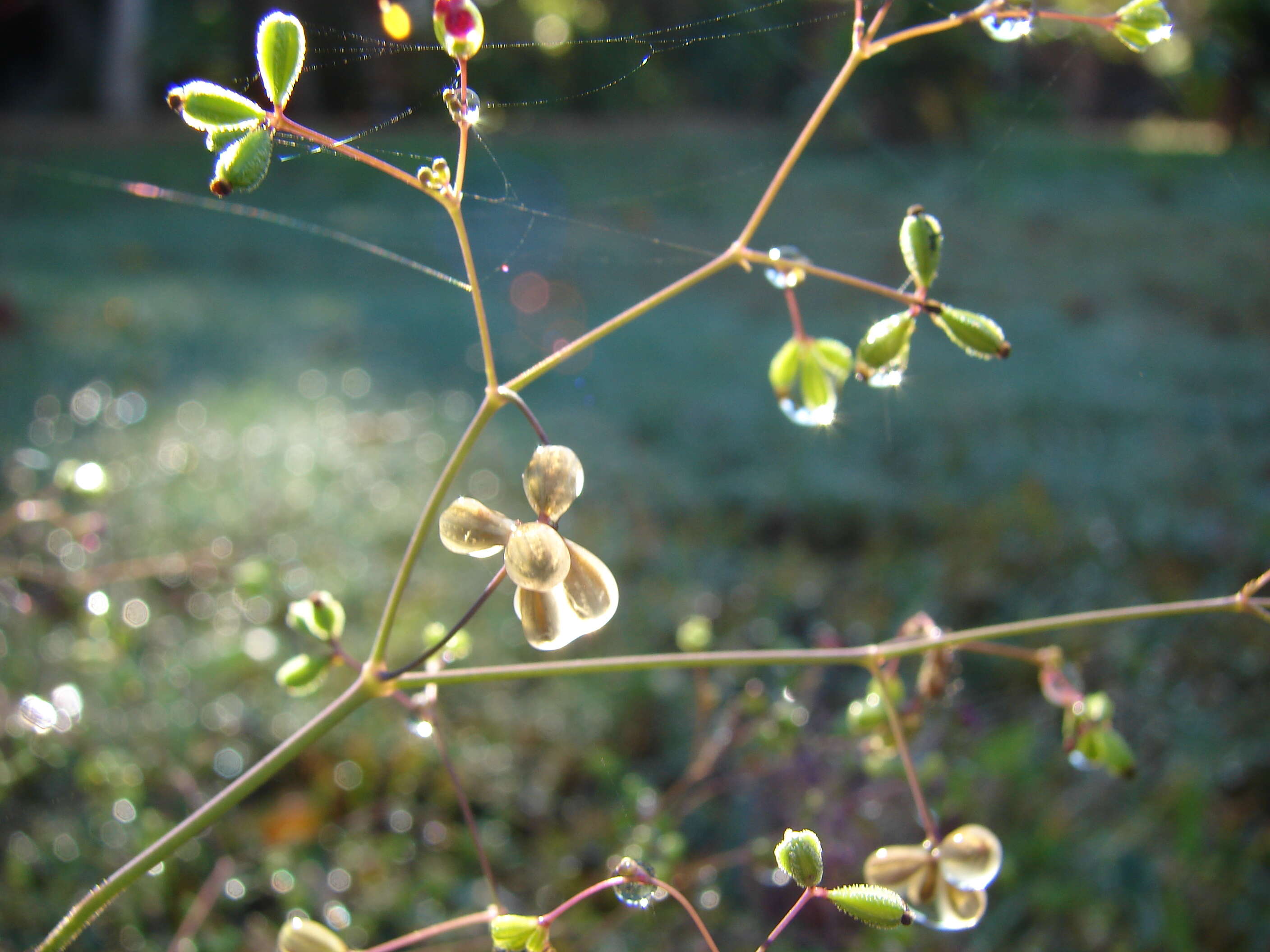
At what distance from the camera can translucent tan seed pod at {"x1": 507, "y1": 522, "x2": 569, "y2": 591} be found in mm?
410

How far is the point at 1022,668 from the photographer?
158 centimetres

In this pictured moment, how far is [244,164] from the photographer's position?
1.34 ft

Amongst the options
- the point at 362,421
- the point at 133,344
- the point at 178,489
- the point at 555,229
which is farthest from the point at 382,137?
the point at 178,489

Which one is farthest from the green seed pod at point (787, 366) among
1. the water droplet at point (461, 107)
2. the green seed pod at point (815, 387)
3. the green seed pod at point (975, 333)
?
the water droplet at point (461, 107)

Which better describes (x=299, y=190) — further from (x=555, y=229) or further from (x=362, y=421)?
(x=362, y=421)

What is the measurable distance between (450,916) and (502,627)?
591 mm

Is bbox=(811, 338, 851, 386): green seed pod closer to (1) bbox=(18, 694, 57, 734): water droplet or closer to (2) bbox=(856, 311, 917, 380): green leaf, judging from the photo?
(2) bbox=(856, 311, 917, 380): green leaf

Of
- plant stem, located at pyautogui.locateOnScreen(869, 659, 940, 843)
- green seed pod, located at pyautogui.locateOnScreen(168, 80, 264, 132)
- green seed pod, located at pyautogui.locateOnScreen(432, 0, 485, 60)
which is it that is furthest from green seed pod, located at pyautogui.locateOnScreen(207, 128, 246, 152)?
plant stem, located at pyautogui.locateOnScreen(869, 659, 940, 843)

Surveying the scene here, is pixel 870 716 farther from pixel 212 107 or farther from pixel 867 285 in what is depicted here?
pixel 212 107

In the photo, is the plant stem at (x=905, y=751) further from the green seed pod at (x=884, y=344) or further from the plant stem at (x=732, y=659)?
the green seed pod at (x=884, y=344)

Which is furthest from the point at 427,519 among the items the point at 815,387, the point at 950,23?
the point at 950,23

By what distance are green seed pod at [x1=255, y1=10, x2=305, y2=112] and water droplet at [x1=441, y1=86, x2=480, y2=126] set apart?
0.07m

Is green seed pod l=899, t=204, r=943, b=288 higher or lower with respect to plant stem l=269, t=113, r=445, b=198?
lower

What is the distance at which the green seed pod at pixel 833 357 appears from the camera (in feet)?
1.83
